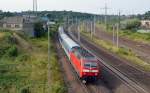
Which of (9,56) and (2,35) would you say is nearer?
(9,56)

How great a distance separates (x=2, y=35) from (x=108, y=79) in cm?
3451

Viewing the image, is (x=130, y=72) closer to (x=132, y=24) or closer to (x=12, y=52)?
(x=12, y=52)

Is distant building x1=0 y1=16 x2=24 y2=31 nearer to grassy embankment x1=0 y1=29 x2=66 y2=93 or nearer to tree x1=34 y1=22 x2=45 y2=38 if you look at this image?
tree x1=34 y1=22 x2=45 y2=38

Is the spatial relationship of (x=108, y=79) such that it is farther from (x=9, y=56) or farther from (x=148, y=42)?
(x=148, y=42)

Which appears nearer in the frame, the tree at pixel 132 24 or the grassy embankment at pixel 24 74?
the grassy embankment at pixel 24 74

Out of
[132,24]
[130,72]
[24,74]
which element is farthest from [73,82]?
[132,24]

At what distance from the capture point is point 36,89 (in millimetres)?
33844

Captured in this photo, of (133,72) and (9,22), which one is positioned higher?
(9,22)

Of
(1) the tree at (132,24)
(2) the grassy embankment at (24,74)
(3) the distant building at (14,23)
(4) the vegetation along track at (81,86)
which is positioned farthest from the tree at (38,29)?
(4) the vegetation along track at (81,86)

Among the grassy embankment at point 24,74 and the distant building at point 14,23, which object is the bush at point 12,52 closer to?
the grassy embankment at point 24,74

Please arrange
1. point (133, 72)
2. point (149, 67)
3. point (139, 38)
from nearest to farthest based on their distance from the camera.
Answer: point (133, 72) < point (149, 67) < point (139, 38)

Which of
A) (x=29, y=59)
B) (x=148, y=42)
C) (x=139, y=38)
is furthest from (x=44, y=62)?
(x=139, y=38)

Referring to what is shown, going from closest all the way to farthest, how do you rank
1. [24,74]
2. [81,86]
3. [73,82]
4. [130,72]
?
[81,86] < [73,82] < [24,74] < [130,72]

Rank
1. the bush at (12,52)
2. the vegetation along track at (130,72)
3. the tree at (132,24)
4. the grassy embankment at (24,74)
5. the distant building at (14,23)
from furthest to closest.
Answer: the tree at (132,24) → the distant building at (14,23) → the bush at (12,52) → the vegetation along track at (130,72) → the grassy embankment at (24,74)
